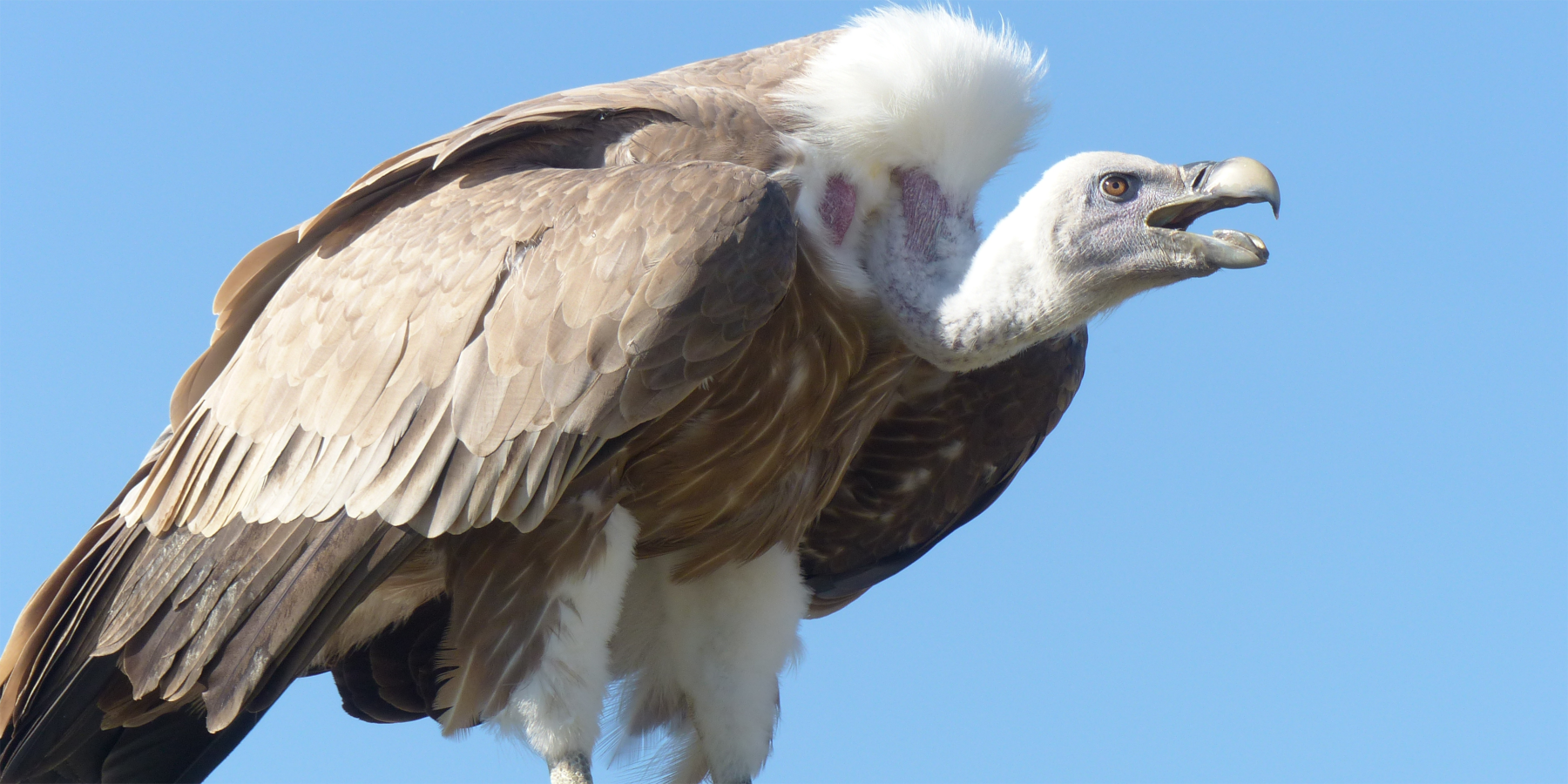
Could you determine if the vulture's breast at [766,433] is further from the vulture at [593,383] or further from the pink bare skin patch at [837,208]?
the pink bare skin patch at [837,208]

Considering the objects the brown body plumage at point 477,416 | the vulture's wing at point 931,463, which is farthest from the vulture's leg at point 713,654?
the vulture's wing at point 931,463

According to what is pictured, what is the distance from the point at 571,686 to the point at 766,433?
960mm

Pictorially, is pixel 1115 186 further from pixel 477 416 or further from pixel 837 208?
pixel 477 416

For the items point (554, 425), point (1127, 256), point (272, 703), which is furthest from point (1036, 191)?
point (272, 703)

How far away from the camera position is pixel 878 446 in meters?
6.84

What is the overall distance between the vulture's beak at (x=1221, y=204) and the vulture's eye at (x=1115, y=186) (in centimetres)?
12

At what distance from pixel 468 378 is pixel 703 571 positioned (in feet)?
4.77

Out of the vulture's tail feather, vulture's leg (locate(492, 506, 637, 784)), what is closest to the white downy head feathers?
vulture's leg (locate(492, 506, 637, 784))

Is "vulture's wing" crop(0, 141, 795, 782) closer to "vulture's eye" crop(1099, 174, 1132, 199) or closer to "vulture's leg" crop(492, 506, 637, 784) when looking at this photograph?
"vulture's leg" crop(492, 506, 637, 784)

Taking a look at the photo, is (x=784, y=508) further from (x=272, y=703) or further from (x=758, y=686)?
(x=272, y=703)

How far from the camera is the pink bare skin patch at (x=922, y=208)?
5.98m

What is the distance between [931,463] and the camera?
6.82 metres

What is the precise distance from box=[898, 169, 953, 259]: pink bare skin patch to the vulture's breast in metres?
0.32

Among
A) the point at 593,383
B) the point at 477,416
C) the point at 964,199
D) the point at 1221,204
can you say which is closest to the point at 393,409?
the point at 477,416
